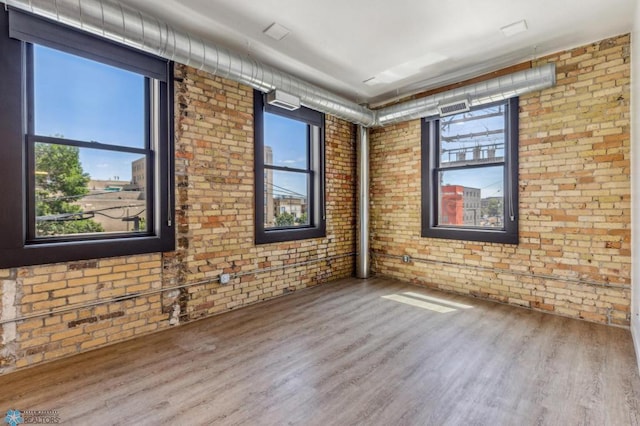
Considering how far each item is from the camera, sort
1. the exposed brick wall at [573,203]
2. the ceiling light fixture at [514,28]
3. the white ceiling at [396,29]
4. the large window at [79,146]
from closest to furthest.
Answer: the large window at [79,146], the white ceiling at [396,29], the ceiling light fixture at [514,28], the exposed brick wall at [573,203]

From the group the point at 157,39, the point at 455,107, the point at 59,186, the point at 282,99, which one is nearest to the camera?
the point at 157,39

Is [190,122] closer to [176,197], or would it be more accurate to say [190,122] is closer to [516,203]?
[176,197]

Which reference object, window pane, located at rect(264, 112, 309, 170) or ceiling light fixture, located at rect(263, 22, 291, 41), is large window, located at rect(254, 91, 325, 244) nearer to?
window pane, located at rect(264, 112, 309, 170)

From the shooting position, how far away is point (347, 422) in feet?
6.38

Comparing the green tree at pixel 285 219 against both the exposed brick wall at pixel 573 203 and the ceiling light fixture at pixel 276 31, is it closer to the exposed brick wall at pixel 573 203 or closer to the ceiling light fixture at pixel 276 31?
the ceiling light fixture at pixel 276 31

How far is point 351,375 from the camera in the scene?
2.49 metres

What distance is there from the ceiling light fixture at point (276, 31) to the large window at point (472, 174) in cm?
273

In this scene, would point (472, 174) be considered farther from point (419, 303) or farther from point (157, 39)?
point (157, 39)

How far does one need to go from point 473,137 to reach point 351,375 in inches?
154

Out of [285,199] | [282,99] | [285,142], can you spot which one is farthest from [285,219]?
[282,99]

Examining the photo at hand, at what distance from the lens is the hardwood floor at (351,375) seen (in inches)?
79.9

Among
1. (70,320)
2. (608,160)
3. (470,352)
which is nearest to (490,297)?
(470,352)

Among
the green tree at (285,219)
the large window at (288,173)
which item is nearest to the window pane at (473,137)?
the large window at (288,173)

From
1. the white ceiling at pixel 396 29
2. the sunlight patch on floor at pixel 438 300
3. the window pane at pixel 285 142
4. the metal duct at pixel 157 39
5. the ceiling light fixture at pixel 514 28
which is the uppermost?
the white ceiling at pixel 396 29
